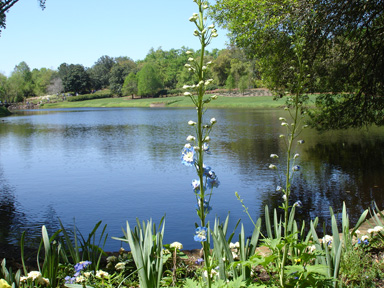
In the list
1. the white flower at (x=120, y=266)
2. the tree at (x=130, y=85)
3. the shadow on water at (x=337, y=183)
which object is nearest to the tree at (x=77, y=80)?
the tree at (x=130, y=85)

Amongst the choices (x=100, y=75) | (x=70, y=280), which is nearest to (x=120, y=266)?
(x=70, y=280)

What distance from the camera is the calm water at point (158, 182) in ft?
23.4

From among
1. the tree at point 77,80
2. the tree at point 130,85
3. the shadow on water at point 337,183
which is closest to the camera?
the shadow on water at point 337,183

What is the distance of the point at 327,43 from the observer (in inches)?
415

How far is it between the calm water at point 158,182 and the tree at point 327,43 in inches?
82.6

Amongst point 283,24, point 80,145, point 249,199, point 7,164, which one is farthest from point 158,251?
point 80,145

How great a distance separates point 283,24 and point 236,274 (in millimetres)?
9155

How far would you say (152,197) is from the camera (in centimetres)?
853

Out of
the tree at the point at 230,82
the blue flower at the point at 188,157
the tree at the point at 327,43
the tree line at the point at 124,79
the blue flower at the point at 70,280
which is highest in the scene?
the tree line at the point at 124,79

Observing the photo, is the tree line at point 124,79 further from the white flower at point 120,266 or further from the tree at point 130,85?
the white flower at point 120,266

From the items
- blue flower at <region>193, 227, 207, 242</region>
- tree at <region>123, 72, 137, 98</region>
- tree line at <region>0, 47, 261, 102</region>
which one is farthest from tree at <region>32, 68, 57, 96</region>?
blue flower at <region>193, 227, 207, 242</region>

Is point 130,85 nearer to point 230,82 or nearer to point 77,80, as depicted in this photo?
point 77,80

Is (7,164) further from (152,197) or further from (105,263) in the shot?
(105,263)

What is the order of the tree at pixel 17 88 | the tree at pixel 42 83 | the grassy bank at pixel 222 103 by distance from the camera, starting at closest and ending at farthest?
the grassy bank at pixel 222 103 < the tree at pixel 17 88 < the tree at pixel 42 83
